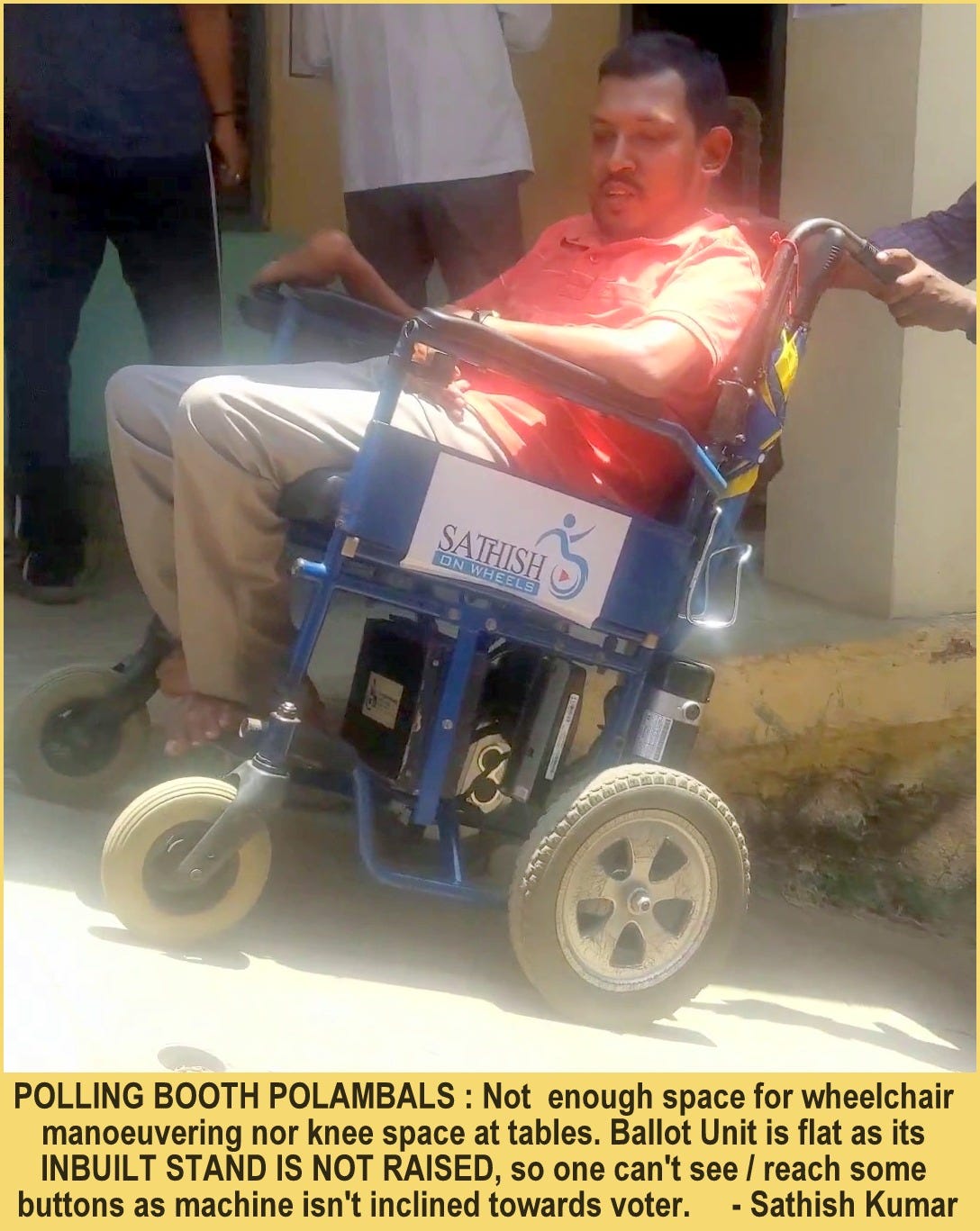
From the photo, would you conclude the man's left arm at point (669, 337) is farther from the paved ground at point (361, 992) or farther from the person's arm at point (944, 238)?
the paved ground at point (361, 992)

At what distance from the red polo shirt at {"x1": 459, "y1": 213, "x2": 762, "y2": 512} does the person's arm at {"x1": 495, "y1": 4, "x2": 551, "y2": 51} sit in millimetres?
1299

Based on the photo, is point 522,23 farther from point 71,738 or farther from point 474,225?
point 71,738

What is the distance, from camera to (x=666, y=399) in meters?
2.48

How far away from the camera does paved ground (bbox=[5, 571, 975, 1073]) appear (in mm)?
2279

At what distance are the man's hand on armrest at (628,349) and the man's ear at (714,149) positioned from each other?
51cm

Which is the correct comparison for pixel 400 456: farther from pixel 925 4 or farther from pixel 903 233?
pixel 925 4

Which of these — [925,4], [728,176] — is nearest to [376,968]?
[925,4]

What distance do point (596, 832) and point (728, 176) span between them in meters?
3.04

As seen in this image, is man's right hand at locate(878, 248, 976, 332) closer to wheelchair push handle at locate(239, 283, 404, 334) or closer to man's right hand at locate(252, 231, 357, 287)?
wheelchair push handle at locate(239, 283, 404, 334)

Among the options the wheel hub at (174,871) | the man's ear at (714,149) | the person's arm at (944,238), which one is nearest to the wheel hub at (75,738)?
the wheel hub at (174,871)

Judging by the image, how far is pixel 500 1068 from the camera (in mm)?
2312

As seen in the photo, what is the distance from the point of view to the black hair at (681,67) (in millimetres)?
2686
